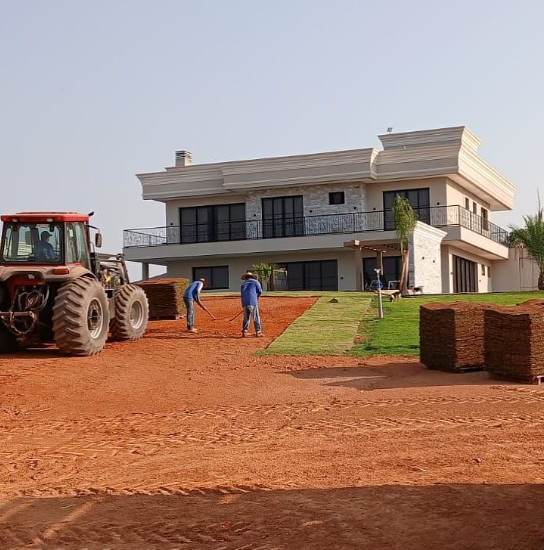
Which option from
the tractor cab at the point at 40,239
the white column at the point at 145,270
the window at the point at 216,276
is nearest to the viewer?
the tractor cab at the point at 40,239

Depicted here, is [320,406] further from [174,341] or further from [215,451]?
[174,341]

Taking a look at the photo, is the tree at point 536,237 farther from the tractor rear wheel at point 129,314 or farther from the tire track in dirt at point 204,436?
the tire track in dirt at point 204,436

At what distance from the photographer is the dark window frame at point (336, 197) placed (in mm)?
40281

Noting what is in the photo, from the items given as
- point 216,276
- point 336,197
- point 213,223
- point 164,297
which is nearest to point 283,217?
point 336,197

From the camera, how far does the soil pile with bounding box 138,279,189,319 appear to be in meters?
23.4

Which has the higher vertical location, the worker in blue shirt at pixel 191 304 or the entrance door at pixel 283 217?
the entrance door at pixel 283 217

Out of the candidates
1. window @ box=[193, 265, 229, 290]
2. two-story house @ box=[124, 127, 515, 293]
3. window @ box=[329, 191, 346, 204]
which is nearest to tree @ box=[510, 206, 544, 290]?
two-story house @ box=[124, 127, 515, 293]

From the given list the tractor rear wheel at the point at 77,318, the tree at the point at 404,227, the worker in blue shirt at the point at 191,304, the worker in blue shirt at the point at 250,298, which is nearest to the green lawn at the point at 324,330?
the worker in blue shirt at the point at 250,298

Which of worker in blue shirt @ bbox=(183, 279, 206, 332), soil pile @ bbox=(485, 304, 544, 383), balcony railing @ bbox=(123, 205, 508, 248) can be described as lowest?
soil pile @ bbox=(485, 304, 544, 383)

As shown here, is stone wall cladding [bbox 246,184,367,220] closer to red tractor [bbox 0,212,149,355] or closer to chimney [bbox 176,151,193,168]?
chimney [bbox 176,151,193,168]

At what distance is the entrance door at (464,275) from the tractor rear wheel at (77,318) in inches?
968

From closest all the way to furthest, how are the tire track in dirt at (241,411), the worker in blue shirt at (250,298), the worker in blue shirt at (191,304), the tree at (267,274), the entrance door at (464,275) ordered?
the tire track in dirt at (241,411)
the worker in blue shirt at (250,298)
the worker in blue shirt at (191,304)
the tree at (267,274)
the entrance door at (464,275)

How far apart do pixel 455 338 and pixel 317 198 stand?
86.5 ft

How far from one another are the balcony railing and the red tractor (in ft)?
72.7
